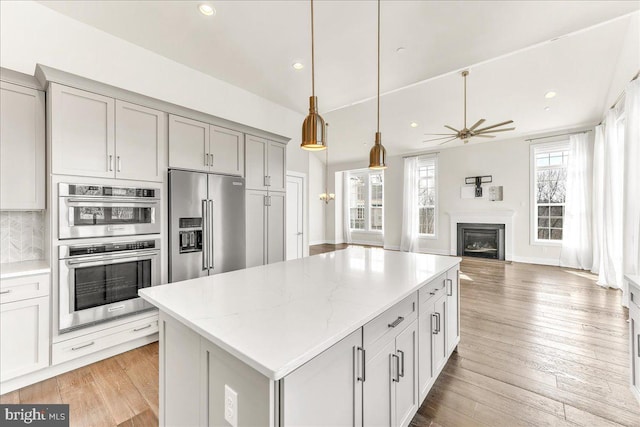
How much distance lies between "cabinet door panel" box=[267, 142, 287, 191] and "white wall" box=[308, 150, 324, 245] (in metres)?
5.66

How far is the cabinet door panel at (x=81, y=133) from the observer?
212cm

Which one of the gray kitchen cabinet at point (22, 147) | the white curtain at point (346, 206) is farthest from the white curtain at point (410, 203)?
the gray kitchen cabinet at point (22, 147)

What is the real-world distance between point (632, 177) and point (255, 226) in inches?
191

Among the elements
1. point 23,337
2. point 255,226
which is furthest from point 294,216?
point 23,337

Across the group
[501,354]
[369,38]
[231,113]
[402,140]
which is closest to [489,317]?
[501,354]

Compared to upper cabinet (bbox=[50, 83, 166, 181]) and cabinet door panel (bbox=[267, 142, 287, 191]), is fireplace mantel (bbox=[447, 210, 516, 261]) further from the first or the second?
upper cabinet (bbox=[50, 83, 166, 181])

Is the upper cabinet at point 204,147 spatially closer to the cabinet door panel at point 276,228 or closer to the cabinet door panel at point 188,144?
the cabinet door panel at point 188,144

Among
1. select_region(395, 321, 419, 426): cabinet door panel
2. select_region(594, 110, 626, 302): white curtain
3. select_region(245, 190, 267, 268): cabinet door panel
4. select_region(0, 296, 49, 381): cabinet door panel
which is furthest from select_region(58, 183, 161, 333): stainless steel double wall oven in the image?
select_region(594, 110, 626, 302): white curtain

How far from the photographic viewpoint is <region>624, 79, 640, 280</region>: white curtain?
11.0 ft

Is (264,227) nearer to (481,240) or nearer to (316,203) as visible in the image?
(481,240)

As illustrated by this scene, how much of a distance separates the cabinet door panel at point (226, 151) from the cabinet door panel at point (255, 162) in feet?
0.25

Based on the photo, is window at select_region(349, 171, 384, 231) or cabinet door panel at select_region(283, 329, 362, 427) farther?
window at select_region(349, 171, 384, 231)

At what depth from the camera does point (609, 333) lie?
288cm

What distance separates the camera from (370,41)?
9.43 feet
